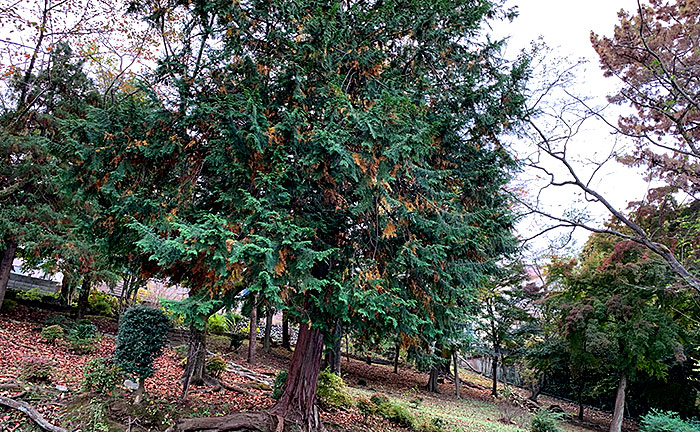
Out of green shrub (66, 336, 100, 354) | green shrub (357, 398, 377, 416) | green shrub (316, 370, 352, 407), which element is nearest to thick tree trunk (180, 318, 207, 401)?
green shrub (316, 370, 352, 407)

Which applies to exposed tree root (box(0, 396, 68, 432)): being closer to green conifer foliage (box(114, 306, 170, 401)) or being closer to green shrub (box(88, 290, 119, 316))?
green conifer foliage (box(114, 306, 170, 401))

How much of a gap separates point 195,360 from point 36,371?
1.92m

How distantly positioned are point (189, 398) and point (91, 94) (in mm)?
7694

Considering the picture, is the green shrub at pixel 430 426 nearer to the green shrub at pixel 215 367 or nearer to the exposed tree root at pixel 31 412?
the green shrub at pixel 215 367

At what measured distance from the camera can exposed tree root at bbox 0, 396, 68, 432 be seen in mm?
3879

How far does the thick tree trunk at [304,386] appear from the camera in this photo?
17.4ft

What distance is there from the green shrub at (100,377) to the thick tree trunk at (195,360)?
0.94 meters

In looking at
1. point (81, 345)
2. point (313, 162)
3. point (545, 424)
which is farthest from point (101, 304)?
point (545, 424)

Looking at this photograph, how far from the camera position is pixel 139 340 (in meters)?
4.76

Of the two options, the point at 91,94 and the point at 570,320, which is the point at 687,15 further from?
the point at 91,94

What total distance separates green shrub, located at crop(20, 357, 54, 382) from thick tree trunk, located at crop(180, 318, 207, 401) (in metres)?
1.68

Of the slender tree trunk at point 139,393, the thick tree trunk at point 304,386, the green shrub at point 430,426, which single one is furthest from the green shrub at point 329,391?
the slender tree trunk at point 139,393

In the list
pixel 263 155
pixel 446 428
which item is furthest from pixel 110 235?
pixel 446 428

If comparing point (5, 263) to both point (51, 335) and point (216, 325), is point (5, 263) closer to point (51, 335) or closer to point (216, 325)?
point (51, 335)
